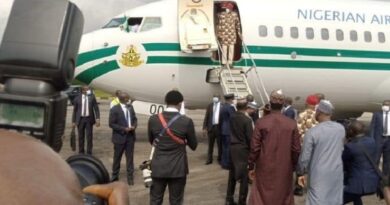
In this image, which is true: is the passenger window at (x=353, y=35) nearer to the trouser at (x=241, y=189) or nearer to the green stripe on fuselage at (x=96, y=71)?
the green stripe on fuselage at (x=96, y=71)

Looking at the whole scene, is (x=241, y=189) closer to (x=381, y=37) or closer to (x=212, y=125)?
(x=212, y=125)

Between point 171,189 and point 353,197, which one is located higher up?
point 171,189

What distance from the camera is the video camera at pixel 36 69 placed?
147 cm

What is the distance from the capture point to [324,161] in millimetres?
6242

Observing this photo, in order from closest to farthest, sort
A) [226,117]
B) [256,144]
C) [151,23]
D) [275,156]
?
1. [275,156]
2. [256,144]
3. [226,117]
4. [151,23]

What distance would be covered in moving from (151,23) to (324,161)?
8920 millimetres

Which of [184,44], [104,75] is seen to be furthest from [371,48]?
[104,75]

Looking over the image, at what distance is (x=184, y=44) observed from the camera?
45.3 feet

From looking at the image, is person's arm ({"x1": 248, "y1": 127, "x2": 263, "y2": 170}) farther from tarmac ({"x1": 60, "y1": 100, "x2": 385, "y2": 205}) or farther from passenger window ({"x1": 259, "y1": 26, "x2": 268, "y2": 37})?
passenger window ({"x1": 259, "y1": 26, "x2": 268, "y2": 37})

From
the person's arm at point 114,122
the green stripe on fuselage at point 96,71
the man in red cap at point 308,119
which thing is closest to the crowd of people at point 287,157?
the man in red cap at point 308,119

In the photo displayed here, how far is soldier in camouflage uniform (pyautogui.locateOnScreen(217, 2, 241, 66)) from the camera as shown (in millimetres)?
14445

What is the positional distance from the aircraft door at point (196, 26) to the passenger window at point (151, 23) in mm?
575

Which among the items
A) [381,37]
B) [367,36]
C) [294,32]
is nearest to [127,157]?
[294,32]

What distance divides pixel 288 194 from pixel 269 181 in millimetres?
268
